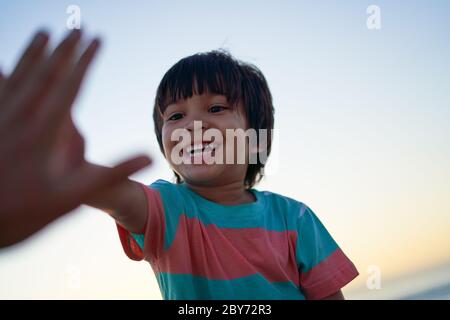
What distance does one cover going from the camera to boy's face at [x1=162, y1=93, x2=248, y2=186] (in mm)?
1546

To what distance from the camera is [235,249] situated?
1.46 metres

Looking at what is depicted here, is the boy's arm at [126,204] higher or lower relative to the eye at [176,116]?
lower

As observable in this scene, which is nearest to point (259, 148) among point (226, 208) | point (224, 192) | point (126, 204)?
point (224, 192)

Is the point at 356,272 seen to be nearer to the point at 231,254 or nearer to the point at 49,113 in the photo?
the point at 231,254

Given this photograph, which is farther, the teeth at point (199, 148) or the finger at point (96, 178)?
the teeth at point (199, 148)

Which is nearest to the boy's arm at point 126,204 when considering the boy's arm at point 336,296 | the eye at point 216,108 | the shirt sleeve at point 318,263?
the eye at point 216,108

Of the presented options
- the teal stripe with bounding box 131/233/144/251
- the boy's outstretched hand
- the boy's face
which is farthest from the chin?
the boy's outstretched hand

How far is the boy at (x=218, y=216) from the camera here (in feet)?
4.34

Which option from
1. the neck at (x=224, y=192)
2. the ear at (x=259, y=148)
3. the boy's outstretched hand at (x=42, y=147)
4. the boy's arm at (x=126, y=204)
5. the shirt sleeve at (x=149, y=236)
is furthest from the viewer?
the ear at (x=259, y=148)

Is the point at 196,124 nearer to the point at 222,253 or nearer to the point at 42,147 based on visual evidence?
the point at 222,253

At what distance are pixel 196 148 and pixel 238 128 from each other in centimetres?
23

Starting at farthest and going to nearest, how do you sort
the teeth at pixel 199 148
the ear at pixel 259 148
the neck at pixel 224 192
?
the ear at pixel 259 148
the neck at pixel 224 192
the teeth at pixel 199 148

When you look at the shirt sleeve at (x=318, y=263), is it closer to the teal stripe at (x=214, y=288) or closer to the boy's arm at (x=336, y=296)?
the boy's arm at (x=336, y=296)

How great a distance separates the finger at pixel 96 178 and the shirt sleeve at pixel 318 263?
1137 millimetres
